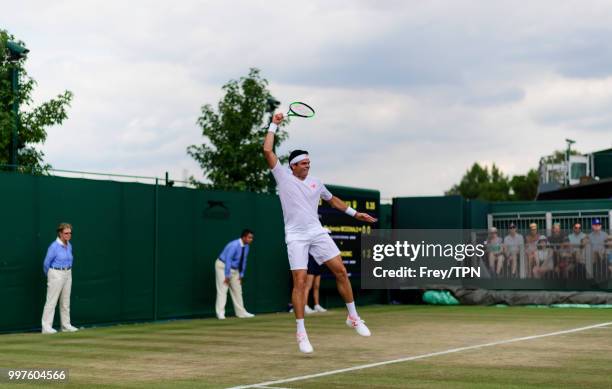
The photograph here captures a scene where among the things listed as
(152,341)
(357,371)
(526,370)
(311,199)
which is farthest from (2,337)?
(526,370)

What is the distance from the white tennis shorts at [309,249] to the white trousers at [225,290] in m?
9.89

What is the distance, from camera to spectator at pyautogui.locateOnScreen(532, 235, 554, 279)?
25.3 metres

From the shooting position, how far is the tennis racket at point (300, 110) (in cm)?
1150

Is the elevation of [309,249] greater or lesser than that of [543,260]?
greater

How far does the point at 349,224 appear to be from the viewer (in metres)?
23.8

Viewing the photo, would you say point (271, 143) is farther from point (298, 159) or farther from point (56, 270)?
point (56, 270)

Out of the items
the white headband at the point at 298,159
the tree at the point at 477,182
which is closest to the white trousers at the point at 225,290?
the white headband at the point at 298,159

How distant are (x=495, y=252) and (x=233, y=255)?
9061 millimetres

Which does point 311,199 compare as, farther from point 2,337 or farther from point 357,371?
point 2,337

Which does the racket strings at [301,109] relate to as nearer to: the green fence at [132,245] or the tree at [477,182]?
the green fence at [132,245]

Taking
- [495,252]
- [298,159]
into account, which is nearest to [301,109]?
[298,159]

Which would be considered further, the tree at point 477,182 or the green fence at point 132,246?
the tree at point 477,182

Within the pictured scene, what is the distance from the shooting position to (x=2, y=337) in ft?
50.6

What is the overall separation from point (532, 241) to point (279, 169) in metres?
16.6
